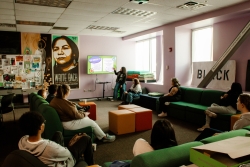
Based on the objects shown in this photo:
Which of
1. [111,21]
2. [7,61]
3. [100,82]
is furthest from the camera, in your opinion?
[100,82]

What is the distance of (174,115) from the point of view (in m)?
5.52

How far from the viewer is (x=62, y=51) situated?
814 cm

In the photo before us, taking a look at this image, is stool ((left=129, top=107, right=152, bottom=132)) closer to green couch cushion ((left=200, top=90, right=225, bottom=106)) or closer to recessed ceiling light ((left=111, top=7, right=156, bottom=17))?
green couch cushion ((left=200, top=90, right=225, bottom=106))

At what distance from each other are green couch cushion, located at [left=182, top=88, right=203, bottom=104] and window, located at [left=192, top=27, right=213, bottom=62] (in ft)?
3.96

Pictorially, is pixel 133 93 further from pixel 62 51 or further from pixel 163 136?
pixel 163 136

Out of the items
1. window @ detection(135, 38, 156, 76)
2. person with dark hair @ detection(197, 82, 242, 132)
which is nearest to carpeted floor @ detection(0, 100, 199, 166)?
person with dark hair @ detection(197, 82, 242, 132)

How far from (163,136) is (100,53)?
296 inches

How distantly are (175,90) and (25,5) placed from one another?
164 inches

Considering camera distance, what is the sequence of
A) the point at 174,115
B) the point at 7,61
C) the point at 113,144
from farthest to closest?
the point at 7,61
the point at 174,115
the point at 113,144

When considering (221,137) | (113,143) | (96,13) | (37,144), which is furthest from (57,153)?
(96,13)

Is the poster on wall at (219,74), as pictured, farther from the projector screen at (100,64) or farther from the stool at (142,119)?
the projector screen at (100,64)

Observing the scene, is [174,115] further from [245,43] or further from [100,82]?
[100,82]

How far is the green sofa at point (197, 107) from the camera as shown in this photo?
4221 millimetres

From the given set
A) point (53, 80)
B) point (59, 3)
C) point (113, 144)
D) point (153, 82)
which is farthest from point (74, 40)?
point (113, 144)
